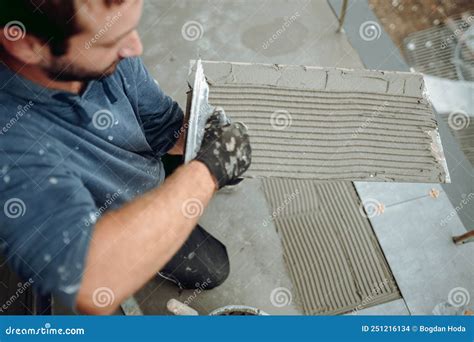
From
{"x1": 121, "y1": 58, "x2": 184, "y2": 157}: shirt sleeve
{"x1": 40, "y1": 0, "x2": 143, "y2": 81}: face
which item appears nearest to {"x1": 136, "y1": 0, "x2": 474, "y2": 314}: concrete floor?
{"x1": 121, "y1": 58, "x2": 184, "y2": 157}: shirt sleeve

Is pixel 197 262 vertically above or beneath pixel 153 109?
beneath

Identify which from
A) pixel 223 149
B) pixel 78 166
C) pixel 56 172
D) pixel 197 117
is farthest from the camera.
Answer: pixel 197 117

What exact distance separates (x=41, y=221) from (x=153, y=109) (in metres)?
0.77

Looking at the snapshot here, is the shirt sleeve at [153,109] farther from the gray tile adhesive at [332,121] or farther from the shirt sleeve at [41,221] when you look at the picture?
the shirt sleeve at [41,221]

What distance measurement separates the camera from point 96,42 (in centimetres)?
117

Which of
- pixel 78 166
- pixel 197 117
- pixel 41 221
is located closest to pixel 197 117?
pixel 197 117

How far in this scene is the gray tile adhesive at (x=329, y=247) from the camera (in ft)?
7.39

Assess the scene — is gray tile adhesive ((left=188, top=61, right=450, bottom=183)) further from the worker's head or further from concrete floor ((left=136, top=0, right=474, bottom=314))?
the worker's head

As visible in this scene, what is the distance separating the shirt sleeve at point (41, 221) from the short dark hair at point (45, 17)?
30cm

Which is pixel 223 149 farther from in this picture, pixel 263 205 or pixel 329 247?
pixel 329 247

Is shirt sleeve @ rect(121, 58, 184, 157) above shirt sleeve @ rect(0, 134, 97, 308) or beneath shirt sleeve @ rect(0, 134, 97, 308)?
above

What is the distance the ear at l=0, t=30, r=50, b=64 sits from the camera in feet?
3.54

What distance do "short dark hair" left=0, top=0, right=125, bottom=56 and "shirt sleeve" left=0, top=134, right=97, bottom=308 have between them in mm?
302

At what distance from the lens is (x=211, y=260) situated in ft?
6.89
